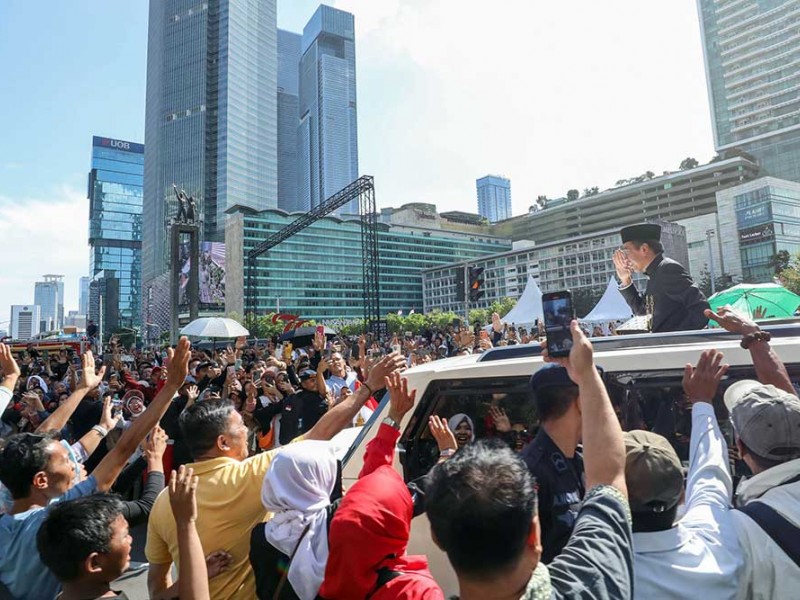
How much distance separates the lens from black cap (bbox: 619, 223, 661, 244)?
4.48 m

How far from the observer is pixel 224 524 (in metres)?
2.12

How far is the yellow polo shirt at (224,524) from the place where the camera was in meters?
2.09

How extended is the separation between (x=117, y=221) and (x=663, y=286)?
166m

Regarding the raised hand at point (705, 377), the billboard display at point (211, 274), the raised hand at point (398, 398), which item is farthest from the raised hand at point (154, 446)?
the billboard display at point (211, 274)

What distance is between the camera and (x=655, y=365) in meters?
2.44

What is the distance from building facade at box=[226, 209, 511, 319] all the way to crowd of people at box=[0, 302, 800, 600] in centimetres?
9003

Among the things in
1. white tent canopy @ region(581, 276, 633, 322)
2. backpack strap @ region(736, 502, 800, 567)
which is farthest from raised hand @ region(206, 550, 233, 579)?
white tent canopy @ region(581, 276, 633, 322)

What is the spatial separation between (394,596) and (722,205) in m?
103

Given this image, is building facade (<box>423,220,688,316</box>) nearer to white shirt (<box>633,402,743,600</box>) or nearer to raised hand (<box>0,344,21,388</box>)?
raised hand (<box>0,344,21,388</box>)

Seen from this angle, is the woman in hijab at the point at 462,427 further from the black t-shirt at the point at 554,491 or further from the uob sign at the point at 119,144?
the uob sign at the point at 119,144

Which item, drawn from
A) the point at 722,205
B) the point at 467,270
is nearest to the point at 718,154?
the point at 722,205

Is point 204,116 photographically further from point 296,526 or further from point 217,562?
point 296,526

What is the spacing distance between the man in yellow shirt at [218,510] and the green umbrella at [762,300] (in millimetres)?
4395

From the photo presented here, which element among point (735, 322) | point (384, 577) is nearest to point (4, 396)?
point (384, 577)
